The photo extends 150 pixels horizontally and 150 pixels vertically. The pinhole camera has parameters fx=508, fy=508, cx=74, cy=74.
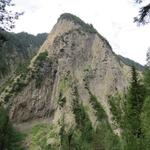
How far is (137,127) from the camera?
55812 mm

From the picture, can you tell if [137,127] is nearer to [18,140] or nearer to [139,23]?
[139,23]

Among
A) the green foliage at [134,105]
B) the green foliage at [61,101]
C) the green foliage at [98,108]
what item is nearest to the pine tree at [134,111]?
the green foliage at [134,105]

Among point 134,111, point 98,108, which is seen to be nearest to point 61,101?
point 98,108

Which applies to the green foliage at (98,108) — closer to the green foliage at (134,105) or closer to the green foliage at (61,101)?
the green foliage at (61,101)

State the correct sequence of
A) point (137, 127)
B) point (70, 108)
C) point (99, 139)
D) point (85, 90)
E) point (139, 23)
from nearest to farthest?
point (139, 23), point (137, 127), point (99, 139), point (70, 108), point (85, 90)

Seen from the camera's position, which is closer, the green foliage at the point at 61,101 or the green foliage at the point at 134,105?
the green foliage at the point at 134,105

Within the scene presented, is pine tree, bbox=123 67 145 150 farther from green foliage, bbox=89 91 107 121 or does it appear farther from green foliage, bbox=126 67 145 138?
green foliage, bbox=89 91 107 121

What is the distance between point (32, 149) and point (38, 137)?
9956mm

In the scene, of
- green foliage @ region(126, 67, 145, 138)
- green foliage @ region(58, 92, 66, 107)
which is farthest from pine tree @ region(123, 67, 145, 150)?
green foliage @ region(58, 92, 66, 107)

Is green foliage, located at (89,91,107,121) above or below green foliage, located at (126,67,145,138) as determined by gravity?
above

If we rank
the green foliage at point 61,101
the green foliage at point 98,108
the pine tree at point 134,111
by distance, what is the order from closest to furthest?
the pine tree at point 134,111, the green foliage at point 98,108, the green foliage at point 61,101

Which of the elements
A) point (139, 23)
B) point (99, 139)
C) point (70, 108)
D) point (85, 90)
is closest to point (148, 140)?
point (139, 23)

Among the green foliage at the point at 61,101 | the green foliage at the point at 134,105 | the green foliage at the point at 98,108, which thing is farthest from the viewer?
the green foliage at the point at 61,101

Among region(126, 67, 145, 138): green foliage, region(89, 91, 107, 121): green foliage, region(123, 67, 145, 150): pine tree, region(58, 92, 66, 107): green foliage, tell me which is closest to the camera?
region(123, 67, 145, 150): pine tree
